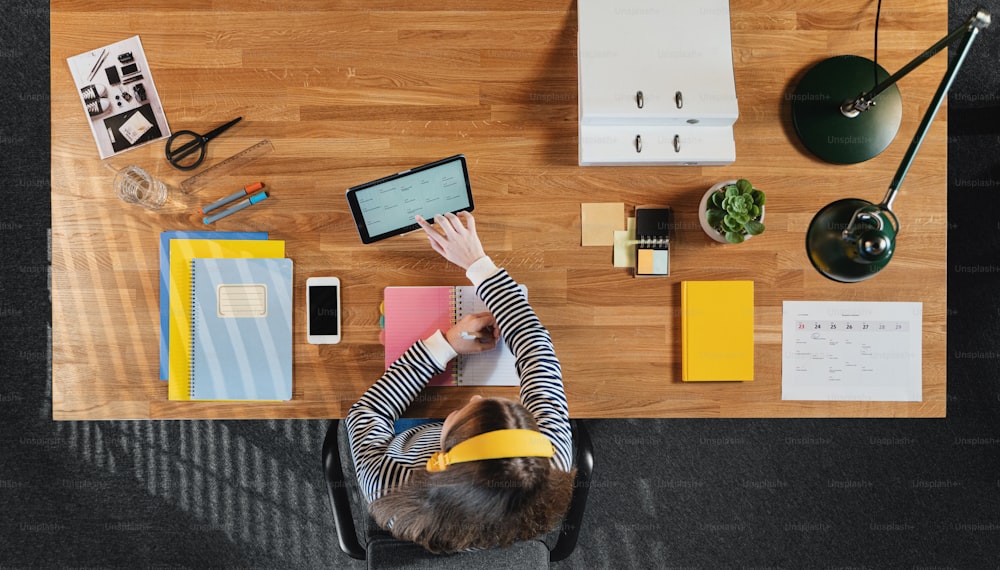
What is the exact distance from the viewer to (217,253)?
1223 mm

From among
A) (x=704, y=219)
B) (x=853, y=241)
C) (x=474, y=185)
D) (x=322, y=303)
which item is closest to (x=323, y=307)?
(x=322, y=303)

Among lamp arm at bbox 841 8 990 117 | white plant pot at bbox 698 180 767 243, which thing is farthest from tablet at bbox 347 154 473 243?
lamp arm at bbox 841 8 990 117

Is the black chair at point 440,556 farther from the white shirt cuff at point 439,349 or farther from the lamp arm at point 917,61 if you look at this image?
the lamp arm at point 917,61

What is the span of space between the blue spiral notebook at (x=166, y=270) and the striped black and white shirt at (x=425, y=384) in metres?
0.42

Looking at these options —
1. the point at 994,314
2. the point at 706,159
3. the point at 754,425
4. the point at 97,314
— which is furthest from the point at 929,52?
the point at 97,314

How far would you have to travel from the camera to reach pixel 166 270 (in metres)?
1.23

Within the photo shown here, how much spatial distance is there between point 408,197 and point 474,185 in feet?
0.48

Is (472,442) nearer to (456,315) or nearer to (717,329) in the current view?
(456,315)

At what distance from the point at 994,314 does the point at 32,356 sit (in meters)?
3.12

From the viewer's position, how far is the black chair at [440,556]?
45.0 inches

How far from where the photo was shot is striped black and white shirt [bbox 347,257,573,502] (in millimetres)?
1118

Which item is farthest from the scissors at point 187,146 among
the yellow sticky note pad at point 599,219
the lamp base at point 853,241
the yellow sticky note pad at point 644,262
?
the lamp base at point 853,241

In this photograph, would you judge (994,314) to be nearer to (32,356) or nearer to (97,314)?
(97,314)

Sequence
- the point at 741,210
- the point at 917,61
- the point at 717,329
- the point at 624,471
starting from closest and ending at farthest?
the point at 917,61 < the point at 741,210 < the point at 717,329 < the point at 624,471
